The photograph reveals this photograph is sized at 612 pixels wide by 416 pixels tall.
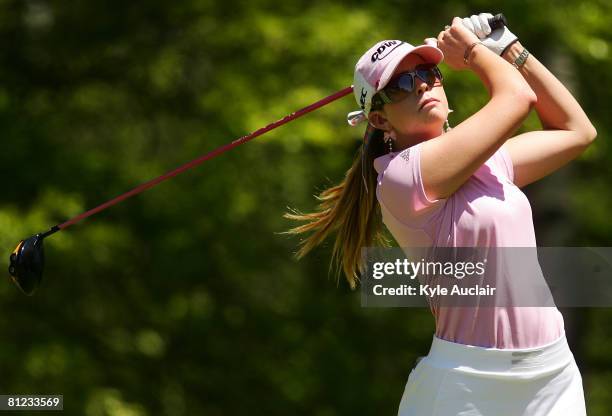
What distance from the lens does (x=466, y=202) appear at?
10.1 ft

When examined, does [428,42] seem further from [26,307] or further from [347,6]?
[26,307]

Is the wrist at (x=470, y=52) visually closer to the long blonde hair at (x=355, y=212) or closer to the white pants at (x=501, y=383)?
the long blonde hair at (x=355, y=212)

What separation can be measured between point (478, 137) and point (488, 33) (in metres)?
0.50

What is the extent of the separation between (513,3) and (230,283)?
3.36 metres

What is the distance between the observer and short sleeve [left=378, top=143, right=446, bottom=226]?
305 centimetres

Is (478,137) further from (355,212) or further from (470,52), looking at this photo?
(355,212)

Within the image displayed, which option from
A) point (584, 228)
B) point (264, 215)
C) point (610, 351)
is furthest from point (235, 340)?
point (610, 351)

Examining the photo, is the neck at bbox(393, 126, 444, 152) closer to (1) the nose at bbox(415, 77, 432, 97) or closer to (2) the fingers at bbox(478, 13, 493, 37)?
(1) the nose at bbox(415, 77, 432, 97)

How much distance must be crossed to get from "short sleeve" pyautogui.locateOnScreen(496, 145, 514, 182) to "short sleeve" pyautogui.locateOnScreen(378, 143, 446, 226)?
26cm

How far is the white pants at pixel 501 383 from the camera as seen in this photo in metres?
Result: 3.05

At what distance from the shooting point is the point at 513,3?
7.12 metres

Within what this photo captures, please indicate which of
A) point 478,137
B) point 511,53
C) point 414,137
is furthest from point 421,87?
point 511,53

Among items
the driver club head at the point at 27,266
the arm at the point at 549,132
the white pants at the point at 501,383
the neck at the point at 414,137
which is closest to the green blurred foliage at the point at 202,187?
the driver club head at the point at 27,266

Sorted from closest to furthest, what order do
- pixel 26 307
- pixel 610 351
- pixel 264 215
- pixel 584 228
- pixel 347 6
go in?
pixel 347 6, pixel 26 307, pixel 264 215, pixel 584 228, pixel 610 351
